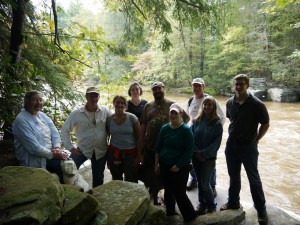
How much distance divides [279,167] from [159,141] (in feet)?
17.5

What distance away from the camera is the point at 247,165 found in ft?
10.6

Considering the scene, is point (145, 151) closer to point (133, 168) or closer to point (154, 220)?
point (133, 168)

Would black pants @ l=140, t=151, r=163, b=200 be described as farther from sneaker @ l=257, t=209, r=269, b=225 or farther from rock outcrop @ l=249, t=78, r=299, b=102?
rock outcrop @ l=249, t=78, r=299, b=102

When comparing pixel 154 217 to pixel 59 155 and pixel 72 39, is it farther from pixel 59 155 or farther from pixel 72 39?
pixel 72 39

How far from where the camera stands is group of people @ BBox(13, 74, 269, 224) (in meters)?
2.90

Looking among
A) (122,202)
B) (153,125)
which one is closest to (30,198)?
(122,202)

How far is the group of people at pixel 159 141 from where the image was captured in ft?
9.53

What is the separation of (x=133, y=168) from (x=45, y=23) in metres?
2.85

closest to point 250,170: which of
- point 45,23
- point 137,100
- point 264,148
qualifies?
point 137,100

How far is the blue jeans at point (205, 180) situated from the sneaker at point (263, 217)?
0.57m

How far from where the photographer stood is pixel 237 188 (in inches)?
138

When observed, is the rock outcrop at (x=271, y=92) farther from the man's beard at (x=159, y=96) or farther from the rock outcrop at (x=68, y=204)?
the rock outcrop at (x=68, y=204)

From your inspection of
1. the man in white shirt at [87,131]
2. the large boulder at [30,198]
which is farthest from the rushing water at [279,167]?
the large boulder at [30,198]

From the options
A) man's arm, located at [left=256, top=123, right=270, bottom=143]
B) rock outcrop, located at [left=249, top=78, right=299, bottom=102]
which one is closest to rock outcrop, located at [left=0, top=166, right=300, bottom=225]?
man's arm, located at [left=256, top=123, right=270, bottom=143]
